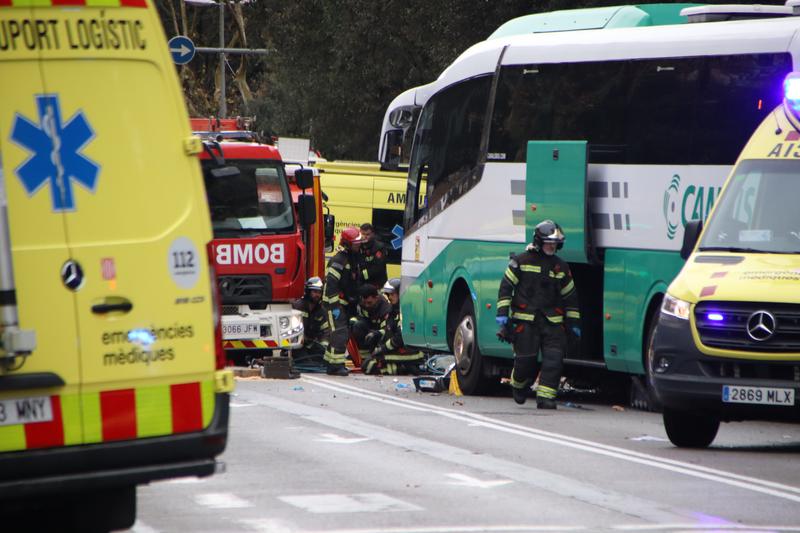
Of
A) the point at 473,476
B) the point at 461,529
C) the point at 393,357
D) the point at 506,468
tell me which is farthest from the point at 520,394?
the point at 461,529

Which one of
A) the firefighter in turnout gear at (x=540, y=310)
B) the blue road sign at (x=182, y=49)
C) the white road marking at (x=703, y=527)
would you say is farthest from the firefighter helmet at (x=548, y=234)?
the blue road sign at (x=182, y=49)

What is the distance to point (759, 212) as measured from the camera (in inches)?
554

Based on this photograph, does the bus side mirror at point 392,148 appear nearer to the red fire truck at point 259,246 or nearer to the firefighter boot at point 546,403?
the red fire truck at point 259,246

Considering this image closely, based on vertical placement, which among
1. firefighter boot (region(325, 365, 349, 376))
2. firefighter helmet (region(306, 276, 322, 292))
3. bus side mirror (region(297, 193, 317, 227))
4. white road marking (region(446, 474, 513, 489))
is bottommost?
firefighter boot (region(325, 365, 349, 376))

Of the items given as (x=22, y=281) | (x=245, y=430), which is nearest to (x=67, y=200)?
(x=22, y=281)

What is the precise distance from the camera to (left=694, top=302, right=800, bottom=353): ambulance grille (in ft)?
42.7

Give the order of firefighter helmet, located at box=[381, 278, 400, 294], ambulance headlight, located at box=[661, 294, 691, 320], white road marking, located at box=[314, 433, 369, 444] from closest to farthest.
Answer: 1. ambulance headlight, located at box=[661, 294, 691, 320]
2. white road marking, located at box=[314, 433, 369, 444]
3. firefighter helmet, located at box=[381, 278, 400, 294]

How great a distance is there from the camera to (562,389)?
20.7 m

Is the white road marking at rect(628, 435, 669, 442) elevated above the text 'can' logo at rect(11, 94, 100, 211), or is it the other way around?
the text 'can' logo at rect(11, 94, 100, 211)

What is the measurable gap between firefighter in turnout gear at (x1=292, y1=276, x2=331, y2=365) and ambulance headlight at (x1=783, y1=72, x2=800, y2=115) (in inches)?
431

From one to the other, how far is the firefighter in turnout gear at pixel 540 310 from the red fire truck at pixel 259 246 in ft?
20.7

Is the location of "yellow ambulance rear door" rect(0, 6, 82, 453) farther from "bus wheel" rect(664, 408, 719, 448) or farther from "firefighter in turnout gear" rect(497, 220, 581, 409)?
"firefighter in turnout gear" rect(497, 220, 581, 409)

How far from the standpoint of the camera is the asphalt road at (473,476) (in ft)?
31.9

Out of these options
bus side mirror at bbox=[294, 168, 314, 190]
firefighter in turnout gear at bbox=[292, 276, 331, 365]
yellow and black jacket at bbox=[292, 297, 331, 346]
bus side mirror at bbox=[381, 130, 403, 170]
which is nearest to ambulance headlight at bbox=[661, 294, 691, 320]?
bus side mirror at bbox=[381, 130, 403, 170]
